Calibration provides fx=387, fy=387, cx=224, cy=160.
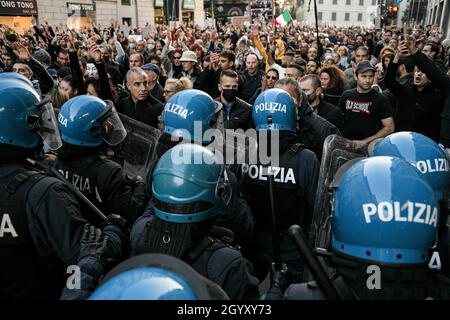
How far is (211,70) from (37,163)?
18.3ft

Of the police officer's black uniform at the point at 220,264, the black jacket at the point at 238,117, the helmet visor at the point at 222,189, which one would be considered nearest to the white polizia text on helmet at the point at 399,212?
the police officer's black uniform at the point at 220,264

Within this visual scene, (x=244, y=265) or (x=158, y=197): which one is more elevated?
(x=158, y=197)

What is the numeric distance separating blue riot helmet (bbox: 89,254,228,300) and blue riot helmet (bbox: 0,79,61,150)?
1.40 m

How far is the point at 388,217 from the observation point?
142 cm

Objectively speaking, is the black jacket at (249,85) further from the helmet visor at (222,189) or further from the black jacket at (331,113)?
the helmet visor at (222,189)

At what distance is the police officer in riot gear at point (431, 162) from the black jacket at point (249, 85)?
4.61m

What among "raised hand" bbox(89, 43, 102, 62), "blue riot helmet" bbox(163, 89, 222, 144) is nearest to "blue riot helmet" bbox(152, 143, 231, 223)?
"blue riot helmet" bbox(163, 89, 222, 144)

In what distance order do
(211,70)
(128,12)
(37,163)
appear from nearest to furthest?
(37,163)
(211,70)
(128,12)

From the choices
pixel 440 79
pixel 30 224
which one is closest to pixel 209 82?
pixel 440 79

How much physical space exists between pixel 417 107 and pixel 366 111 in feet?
2.42

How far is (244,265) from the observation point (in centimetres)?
→ 177

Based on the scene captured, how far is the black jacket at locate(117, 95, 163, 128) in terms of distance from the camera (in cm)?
484
